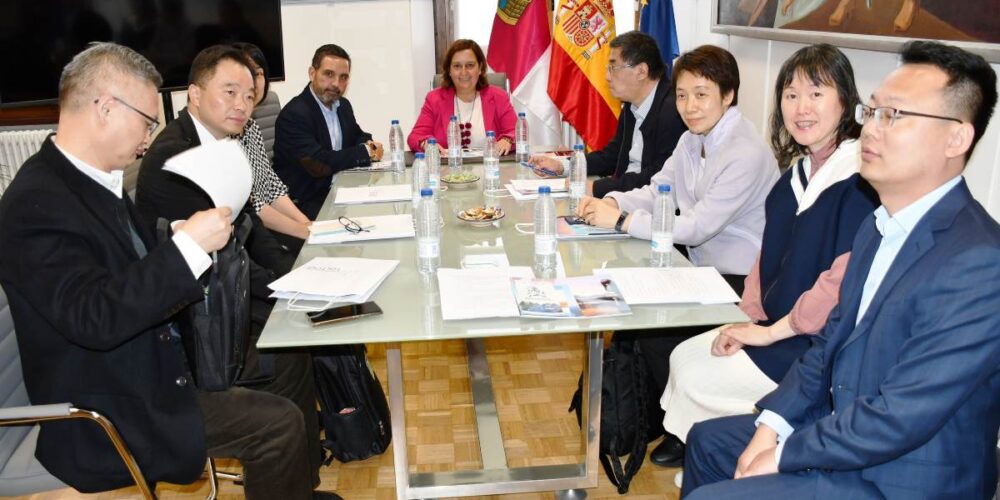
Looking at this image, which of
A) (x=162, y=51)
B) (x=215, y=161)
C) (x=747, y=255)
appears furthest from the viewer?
(x=162, y=51)

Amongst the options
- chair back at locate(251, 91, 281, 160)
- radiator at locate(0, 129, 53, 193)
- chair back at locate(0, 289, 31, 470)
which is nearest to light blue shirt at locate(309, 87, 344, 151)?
chair back at locate(251, 91, 281, 160)

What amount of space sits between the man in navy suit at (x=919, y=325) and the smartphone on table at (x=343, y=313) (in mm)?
845

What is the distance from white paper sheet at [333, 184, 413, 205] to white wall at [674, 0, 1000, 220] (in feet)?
5.73

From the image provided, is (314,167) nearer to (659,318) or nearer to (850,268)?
(659,318)

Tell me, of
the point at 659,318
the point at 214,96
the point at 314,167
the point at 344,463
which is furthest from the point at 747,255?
the point at 314,167

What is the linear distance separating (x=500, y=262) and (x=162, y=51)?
2770 mm

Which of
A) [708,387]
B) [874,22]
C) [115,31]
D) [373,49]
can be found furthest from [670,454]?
[373,49]

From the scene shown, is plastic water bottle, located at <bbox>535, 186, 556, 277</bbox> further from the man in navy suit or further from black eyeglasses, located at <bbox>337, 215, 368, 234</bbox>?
the man in navy suit

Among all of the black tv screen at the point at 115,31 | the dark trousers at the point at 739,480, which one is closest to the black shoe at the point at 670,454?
the dark trousers at the point at 739,480

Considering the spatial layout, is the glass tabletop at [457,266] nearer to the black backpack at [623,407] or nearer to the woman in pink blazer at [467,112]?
the black backpack at [623,407]

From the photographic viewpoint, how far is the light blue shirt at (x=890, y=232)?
1.32 meters

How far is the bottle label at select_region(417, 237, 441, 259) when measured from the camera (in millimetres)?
2018

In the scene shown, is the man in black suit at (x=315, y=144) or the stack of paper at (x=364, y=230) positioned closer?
the stack of paper at (x=364, y=230)

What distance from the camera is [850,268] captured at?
149 cm
